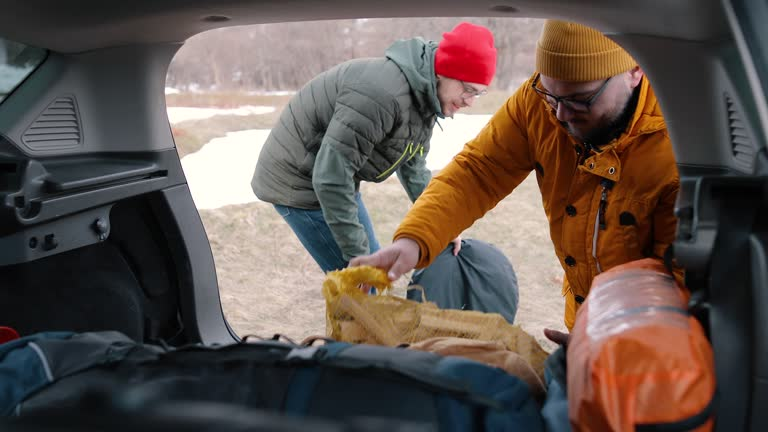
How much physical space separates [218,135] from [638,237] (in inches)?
237

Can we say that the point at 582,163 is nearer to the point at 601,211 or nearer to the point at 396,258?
the point at 601,211

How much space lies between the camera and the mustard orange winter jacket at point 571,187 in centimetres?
167

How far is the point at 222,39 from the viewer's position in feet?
22.7

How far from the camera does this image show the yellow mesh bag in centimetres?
143

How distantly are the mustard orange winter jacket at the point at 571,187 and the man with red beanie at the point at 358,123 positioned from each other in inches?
→ 26.0

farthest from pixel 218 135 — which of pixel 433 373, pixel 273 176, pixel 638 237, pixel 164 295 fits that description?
pixel 433 373

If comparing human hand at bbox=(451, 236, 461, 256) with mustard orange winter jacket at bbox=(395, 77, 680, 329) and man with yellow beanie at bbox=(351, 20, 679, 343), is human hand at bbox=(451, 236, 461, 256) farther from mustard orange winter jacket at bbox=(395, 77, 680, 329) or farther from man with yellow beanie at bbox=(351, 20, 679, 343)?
man with yellow beanie at bbox=(351, 20, 679, 343)

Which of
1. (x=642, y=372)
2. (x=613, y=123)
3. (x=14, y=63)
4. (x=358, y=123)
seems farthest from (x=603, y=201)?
(x=14, y=63)

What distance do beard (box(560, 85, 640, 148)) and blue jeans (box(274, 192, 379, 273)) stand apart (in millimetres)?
1436

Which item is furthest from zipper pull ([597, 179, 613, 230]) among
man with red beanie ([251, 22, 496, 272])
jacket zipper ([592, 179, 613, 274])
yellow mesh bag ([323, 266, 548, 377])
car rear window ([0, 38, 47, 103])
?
car rear window ([0, 38, 47, 103])

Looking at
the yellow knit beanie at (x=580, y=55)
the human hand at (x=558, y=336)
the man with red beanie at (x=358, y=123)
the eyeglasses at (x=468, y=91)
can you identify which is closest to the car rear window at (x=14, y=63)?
the man with red beanie at (x=358, y=123)

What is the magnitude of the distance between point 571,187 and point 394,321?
2.05 ft

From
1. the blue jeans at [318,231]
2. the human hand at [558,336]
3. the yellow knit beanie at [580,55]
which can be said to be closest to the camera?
the human hand at [558,336]

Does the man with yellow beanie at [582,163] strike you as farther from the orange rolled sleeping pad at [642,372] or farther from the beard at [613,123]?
the orange rolled sleeping pad at [642,372]
